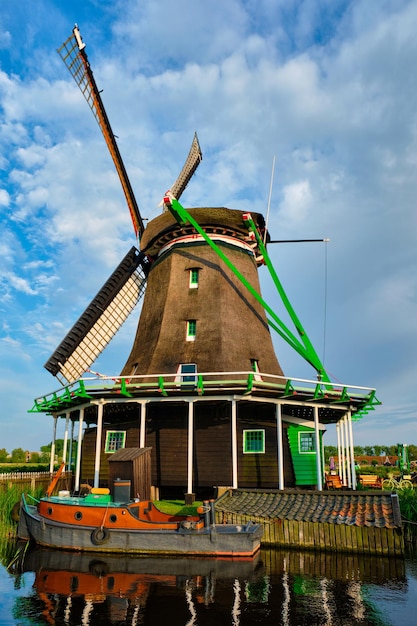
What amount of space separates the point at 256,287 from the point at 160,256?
20.3ft

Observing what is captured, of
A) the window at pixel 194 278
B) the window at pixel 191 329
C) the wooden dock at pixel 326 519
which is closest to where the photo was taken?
the wooden dock at pixel 326 519

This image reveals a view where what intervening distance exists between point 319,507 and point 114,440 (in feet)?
36.5

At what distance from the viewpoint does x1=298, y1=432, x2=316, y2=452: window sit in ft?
72.1

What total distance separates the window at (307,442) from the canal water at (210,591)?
28.5ft

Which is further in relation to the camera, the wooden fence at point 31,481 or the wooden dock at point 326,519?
the wooden fence at point 31,481

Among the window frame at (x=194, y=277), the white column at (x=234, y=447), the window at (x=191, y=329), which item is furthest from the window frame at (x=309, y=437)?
the window frame at (x=194, y=277)

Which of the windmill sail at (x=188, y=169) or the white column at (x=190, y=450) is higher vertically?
the windmill sail at (x=188, y=169)

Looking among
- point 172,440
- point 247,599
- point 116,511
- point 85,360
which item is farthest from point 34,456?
point 247,599

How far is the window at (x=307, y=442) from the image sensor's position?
22.0 m

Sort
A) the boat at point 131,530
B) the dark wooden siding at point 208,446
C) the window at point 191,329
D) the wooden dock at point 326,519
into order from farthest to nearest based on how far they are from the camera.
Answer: the window at point 191,329
the dark wooden siding at point 208,446
the wooden dock at point 326,519
the boat at point 131,530

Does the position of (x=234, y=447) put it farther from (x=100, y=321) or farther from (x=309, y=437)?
(x=100, y=321)

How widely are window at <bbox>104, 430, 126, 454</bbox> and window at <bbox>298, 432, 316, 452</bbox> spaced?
8.61m

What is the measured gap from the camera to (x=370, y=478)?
2939 cm

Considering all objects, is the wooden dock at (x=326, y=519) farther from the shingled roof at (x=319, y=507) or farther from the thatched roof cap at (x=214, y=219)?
the thatched roof cap at (x=214, y=219)
